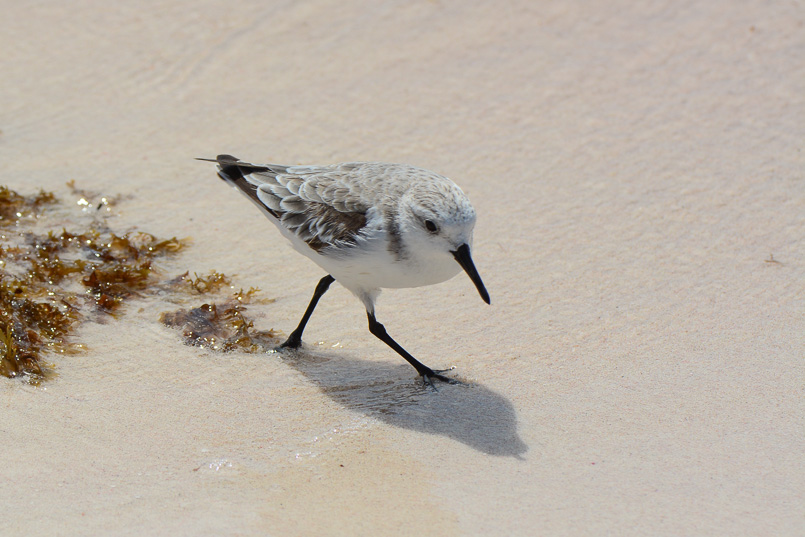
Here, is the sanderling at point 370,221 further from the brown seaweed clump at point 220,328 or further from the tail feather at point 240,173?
the brown seaweed clump at point 220,328

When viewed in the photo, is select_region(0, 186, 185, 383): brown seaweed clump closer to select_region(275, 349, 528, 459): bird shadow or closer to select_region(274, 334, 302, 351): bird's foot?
select_region(274, 334, 302, 351): bird's foot

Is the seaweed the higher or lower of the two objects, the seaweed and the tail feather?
the lower

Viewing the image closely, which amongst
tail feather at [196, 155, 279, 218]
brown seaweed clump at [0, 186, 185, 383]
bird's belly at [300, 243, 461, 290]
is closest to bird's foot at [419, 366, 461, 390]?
bird's belly at [300, 243, 461, 290]

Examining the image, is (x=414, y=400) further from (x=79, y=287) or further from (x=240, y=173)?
(x=79, y=287)

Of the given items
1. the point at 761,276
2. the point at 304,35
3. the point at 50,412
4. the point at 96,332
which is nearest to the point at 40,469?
the point at 50,412

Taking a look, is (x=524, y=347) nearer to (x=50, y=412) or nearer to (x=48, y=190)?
(x=50, y=412)
